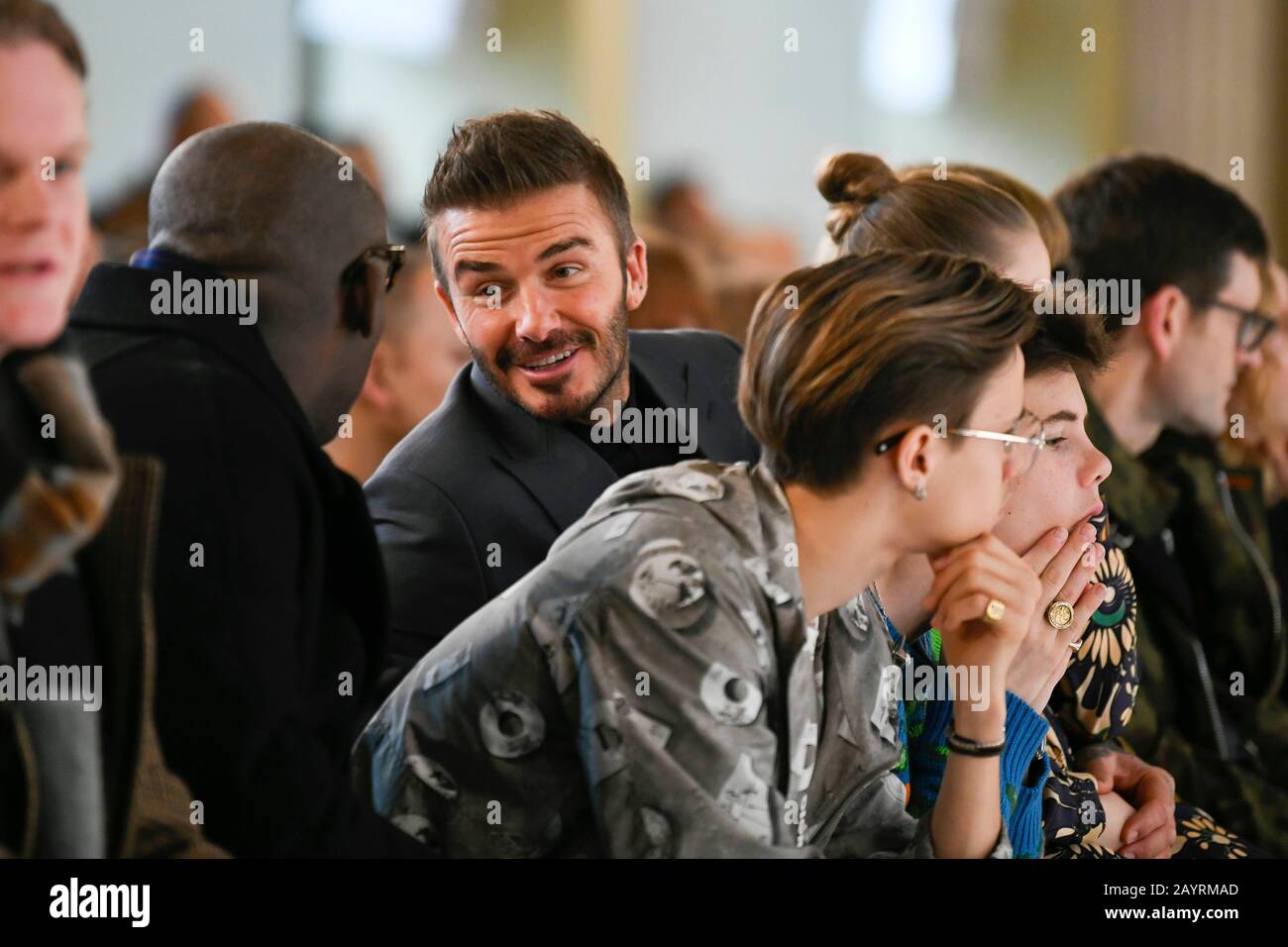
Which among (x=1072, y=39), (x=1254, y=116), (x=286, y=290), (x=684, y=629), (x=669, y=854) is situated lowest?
(x=669, y=854)

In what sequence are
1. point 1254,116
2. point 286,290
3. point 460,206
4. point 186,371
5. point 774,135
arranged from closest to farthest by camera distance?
point 186,371, point 286,290, point 460,206, point 1254,116, point 774,135

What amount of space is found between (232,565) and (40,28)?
446 millimetres

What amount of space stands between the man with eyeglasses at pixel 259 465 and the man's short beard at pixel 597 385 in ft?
1.05

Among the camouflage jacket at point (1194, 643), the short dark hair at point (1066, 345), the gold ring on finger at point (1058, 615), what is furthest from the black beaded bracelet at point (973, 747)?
the camouflage jacket at point (1194, 643)

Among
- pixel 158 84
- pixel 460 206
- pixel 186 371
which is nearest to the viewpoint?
pixel 186 371

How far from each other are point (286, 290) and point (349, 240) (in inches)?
3.1

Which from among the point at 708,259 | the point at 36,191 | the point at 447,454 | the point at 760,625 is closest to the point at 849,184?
the point at 447,454

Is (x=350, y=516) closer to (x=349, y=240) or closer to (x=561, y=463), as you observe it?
(x=349, y=240)

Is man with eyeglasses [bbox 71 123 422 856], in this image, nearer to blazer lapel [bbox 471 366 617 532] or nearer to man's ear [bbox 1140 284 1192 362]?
blazer lapel [bbox 471 366 617 532]

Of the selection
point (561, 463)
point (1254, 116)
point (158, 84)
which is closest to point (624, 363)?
point (561, 463)

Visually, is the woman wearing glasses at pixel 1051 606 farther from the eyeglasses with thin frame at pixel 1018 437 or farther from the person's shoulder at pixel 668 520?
the person's shoulder at pixel 668 520

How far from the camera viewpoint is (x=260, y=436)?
1.35 metres

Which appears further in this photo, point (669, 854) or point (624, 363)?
point (624, 363)

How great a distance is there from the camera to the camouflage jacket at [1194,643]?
237 cm
